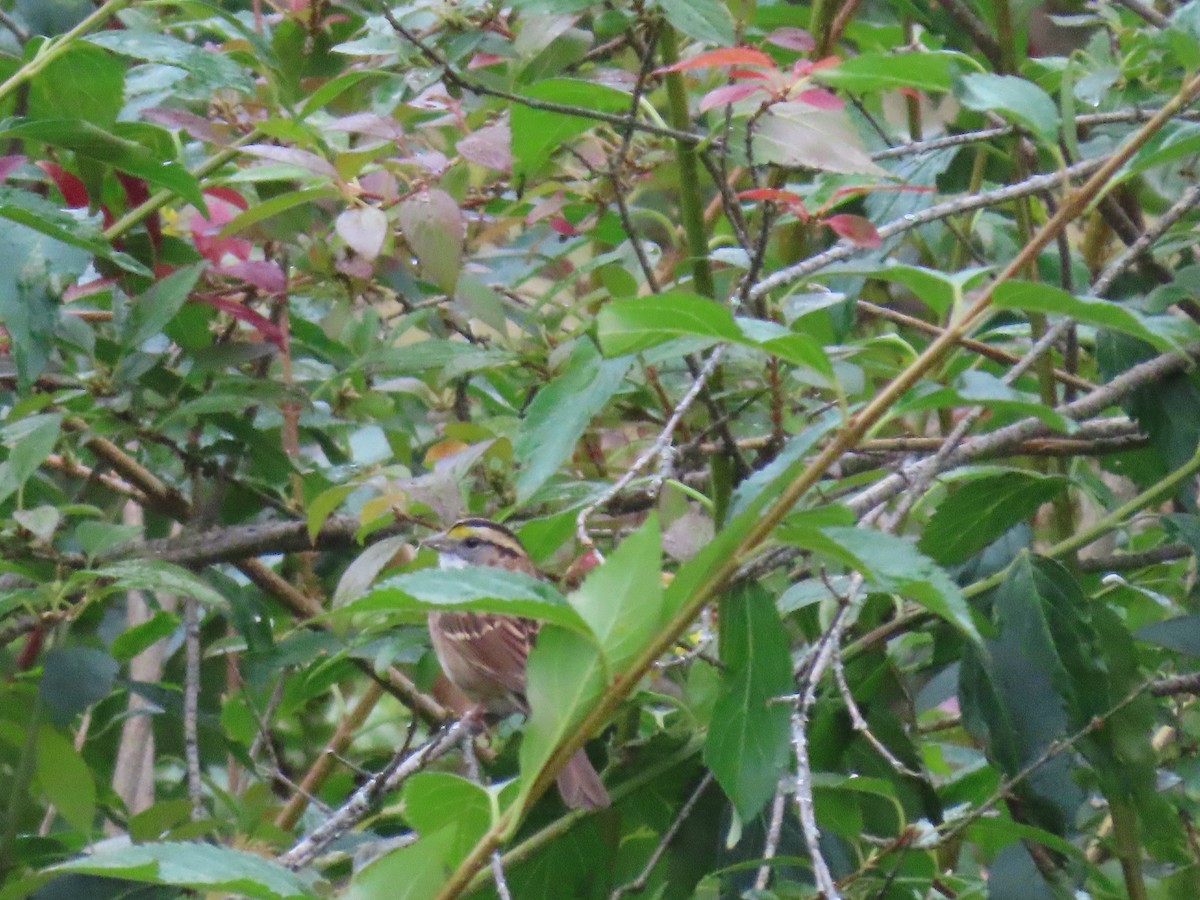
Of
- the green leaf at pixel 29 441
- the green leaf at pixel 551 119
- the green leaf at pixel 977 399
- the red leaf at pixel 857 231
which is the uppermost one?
the green leaf at pixel 551 119

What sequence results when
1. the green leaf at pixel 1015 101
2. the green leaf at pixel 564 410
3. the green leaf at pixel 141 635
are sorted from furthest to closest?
the green leaf at pixel 141 635, the green leaf at pixel 564 410, the green leaf at pixel 1015 101

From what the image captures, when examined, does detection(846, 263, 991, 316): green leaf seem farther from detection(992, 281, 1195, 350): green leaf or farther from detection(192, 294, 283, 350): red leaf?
detection(192, 294, 283, 350): red leaf

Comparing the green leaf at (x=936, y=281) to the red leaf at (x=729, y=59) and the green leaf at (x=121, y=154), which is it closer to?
the red leaf at (x=729, y=59)

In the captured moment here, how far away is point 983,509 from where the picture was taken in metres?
1.94

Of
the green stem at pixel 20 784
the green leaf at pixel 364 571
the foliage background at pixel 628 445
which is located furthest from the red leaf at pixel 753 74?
the green stem at pixel 20 784

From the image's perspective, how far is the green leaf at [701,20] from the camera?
180 cm

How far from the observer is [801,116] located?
1802 millimetres

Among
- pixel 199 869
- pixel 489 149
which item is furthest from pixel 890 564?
pixel 489 149

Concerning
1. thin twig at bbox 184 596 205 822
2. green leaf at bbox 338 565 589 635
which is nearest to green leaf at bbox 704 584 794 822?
green leaf at bbox 338 565 589 635

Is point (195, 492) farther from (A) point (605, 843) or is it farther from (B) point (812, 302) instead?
(B) point (812, 302)

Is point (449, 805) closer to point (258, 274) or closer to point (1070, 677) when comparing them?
point (1070, 677)

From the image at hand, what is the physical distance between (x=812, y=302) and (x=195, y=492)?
53.7 inches

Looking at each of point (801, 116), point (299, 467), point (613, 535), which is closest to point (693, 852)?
point (613, 535)

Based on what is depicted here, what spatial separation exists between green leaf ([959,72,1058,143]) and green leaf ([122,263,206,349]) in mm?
1342
